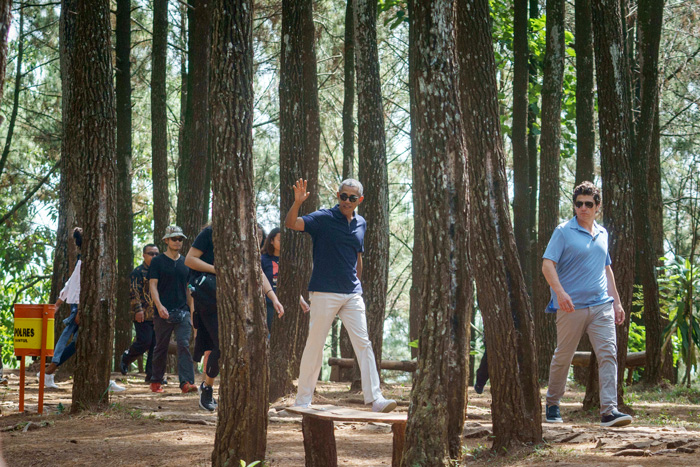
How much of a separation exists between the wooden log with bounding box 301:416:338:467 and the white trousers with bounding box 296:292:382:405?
1055 mm

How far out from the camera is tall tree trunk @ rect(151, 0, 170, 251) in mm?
14836

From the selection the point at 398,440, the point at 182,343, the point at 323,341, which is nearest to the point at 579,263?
the point at 323,341

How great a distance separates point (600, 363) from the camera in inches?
276

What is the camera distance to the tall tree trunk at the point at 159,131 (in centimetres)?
1484

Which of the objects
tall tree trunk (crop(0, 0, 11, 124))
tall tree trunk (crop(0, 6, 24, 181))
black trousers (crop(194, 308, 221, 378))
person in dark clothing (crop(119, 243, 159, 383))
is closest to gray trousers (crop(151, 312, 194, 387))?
person in dark clothing (crop(119, 243, 159, 383))

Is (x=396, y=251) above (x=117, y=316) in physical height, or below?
above

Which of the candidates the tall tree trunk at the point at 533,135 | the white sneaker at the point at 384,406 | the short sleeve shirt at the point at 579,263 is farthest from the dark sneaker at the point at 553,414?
the tall tree trunk at the point at 533,135

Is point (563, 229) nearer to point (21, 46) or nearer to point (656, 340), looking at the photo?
point (656, 340)

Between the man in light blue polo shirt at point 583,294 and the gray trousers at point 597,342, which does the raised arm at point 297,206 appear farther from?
the gray trousers at point 597,342

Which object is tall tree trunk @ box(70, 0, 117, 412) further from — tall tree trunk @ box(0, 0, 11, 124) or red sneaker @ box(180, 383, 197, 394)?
tall tree trunk @ box(0, 0, 11, 124)

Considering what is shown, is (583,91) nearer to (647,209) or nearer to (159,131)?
(647,209)

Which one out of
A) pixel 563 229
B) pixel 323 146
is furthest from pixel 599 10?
pixel 323 146

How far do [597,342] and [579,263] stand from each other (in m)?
0.76

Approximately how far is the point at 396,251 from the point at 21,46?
16.7 metres
